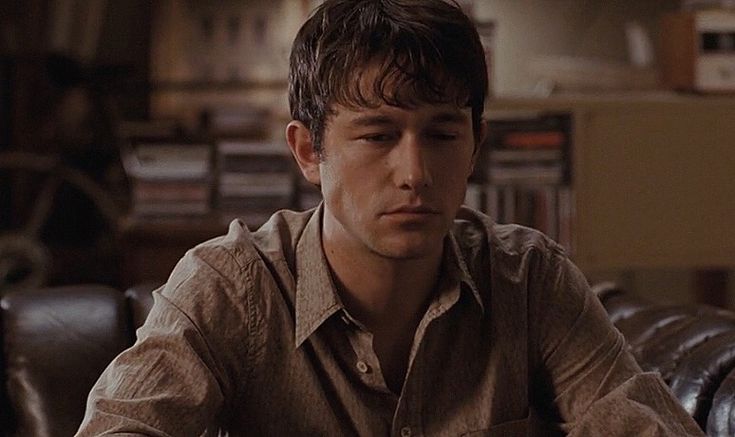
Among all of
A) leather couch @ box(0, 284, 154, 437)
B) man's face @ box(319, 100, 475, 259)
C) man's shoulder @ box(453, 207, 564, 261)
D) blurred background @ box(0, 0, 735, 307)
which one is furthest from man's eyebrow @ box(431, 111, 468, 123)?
blurred background @ box(0, 0, 735, 307)

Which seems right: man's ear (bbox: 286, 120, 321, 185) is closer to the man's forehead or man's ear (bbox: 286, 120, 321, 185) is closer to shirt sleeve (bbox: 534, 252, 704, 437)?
the man's forehead

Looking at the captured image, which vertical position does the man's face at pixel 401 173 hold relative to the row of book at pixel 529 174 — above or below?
above

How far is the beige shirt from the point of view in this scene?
149 cm

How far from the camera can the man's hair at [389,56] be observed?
4.84 feet

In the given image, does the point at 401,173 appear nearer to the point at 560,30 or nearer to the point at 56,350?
the point at 56,350

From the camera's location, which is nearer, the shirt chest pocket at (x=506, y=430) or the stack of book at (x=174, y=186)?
the shirt chest pocket at (x=506, y=430)

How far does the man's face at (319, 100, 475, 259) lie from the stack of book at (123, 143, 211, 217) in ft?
9.18

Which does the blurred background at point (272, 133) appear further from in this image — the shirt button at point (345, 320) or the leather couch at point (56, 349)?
the shirt button at point (345, 320)

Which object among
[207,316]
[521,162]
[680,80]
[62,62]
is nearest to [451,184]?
[207,316]

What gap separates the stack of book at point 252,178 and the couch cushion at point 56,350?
2200 millimetres

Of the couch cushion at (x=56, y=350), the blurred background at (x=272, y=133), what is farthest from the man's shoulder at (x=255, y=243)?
the blurred background at (x=272, y=133)

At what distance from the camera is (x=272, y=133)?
5293 millimetres

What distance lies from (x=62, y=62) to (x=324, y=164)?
436cm

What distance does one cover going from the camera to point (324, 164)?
1570 millimetres
